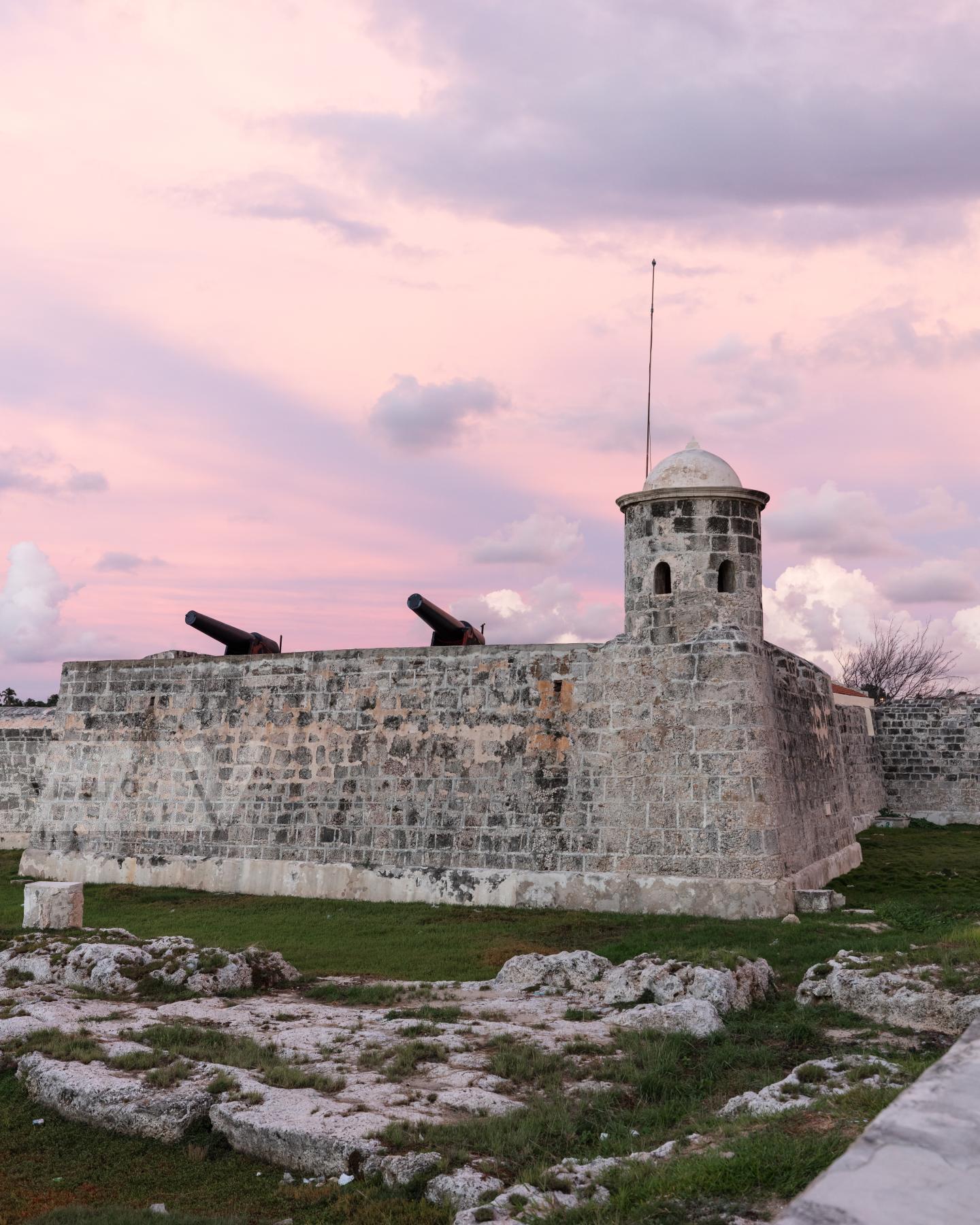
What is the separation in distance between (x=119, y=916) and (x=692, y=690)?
782 centimetres

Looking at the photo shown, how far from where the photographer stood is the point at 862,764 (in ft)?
78.7

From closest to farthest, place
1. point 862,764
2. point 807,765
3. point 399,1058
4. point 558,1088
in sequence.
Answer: point 558,1088 → point 399,1058 → point 807,765 → point 862,764

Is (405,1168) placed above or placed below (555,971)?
below

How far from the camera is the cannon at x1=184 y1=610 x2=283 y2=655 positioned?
1650 cm

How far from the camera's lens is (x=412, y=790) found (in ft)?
47.2

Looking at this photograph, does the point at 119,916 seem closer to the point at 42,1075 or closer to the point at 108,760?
the point at 108,760

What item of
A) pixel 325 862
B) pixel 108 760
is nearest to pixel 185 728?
pixel 108 760

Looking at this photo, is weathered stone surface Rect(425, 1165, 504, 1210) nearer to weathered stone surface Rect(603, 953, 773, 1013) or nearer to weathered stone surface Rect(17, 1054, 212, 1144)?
weathered stone surface Rect(17, 1054, 212, 1144)

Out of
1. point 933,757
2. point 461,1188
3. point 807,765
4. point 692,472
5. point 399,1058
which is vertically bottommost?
point 461,1188

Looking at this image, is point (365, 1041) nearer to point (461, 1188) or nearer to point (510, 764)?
point (461, 1188)

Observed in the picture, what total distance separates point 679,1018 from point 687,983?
2.41 ft

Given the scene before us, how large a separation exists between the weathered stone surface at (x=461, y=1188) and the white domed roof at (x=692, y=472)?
9870mm

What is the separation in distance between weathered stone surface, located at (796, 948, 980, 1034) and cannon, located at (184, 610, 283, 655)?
10.4m

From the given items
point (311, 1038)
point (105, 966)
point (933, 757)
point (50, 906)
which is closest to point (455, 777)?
point (50, 906)
